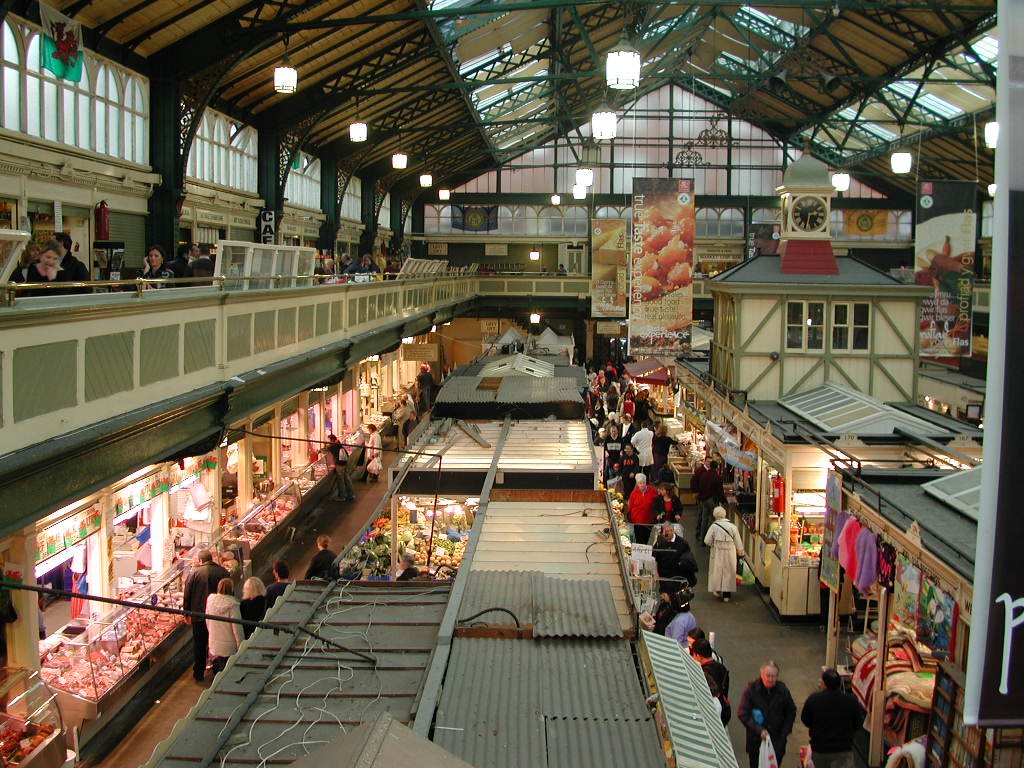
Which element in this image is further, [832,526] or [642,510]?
[642,510]

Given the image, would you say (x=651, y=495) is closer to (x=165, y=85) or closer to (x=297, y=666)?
(x=297, y=666)

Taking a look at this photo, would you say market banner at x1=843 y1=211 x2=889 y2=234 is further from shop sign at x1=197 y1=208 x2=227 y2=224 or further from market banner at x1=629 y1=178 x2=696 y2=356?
shop sign at x1=197 y1=208 x2=227 y2=224

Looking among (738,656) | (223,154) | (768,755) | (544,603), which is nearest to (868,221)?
(223,154)

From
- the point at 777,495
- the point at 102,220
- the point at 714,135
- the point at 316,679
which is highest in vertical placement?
the point at 714,135

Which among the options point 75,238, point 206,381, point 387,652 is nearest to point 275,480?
point 75,238

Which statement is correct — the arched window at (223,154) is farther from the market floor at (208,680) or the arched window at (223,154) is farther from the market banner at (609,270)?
the market banner at (609,270)

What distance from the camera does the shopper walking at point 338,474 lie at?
20.5 metres

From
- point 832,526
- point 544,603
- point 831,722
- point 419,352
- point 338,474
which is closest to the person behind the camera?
point 544,603

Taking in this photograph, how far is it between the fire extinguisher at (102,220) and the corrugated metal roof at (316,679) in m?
10.7

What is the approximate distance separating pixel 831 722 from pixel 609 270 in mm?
22098

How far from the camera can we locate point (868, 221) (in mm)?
47812

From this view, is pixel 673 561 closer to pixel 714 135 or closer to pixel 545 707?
pixel 545 707

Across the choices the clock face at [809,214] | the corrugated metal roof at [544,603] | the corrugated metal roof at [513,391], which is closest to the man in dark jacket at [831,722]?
the corrugated metal roof at [544,603]

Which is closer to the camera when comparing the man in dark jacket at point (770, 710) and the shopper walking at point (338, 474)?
the man in dark jacket at point (770, 710)
